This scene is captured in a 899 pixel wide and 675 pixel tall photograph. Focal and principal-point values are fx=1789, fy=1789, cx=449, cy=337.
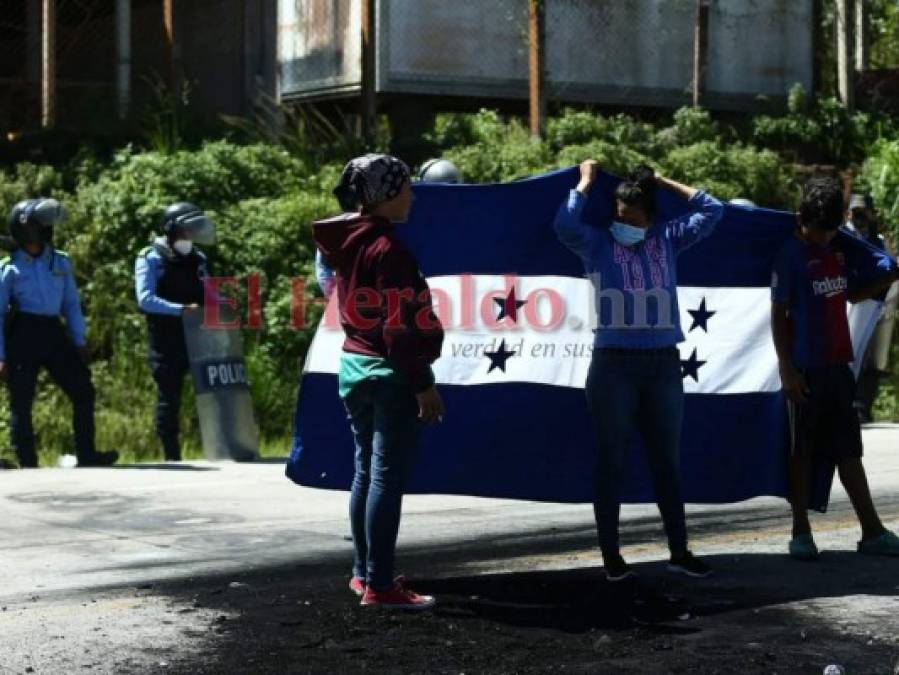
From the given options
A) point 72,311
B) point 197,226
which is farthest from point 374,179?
point 72,311

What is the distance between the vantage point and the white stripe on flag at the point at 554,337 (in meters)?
8.45

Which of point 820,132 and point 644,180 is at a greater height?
point 820,132

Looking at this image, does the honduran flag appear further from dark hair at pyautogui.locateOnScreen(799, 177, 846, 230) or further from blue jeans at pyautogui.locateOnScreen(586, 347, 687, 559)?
blue jeans at pyautogui.locateOnScreen(586, 347, 687, 559)

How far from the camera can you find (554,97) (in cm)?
1983

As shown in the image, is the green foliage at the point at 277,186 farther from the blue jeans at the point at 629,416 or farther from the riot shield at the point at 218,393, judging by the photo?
the blue jeans at the point at 629,416

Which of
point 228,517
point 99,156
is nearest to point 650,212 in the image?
point 228,517

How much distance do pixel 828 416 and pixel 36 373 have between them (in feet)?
21.1

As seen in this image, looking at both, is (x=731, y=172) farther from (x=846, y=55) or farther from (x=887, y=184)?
(x=846, y=55)

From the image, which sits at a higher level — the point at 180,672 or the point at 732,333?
the point at 732,333

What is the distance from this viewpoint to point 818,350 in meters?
8.15

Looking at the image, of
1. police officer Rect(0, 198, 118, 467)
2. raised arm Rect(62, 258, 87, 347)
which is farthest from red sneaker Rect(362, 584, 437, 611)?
raised arm Rect(62, 258, 87, 347)

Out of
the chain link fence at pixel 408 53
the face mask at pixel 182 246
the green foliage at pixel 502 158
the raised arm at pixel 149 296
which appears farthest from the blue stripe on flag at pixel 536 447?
the chain link fence at pixel 408 53

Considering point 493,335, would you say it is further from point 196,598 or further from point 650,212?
point 196,598

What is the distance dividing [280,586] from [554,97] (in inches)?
505
